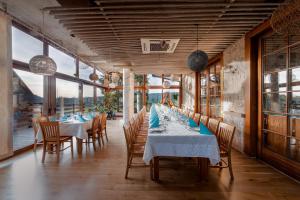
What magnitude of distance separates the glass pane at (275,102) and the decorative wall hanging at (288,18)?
1.51 m

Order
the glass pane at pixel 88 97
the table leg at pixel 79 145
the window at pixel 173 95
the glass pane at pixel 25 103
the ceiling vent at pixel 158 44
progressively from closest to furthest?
1. the table leg at pixel 79 145
2. the ceiling vent at pixel 158 44
3. the glass pane at pixel 25 103
4. the glass pane at pixel 88 97
5. the window at pixel 173 95

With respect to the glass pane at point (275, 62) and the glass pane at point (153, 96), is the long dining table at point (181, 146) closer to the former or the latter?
the glass pane at point (275, 62)

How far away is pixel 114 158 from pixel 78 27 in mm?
2763

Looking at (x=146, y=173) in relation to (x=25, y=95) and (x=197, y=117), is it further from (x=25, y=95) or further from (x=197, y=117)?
(x=25, y=95)

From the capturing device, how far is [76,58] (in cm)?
739

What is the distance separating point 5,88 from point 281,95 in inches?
211

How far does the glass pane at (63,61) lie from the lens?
585 centimetres

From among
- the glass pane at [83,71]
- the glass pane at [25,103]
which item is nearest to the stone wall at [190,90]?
the glass pane at [83,71]

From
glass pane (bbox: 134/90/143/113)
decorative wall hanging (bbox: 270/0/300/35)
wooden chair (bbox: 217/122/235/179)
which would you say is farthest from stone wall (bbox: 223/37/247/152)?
glass pane (bbox: 134/90/143/113)

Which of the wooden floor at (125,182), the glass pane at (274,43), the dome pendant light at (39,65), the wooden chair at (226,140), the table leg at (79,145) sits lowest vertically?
the wooden floor at (125,182)

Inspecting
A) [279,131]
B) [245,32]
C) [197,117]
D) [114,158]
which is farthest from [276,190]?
[245,32]

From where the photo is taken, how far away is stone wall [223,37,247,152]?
4.17 m

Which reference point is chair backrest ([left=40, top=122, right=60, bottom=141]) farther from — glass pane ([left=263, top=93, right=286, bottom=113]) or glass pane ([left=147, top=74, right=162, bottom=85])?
glass pane ([left=147, top=74, right=162, bottom=85])

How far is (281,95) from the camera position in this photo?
315 centimetres
